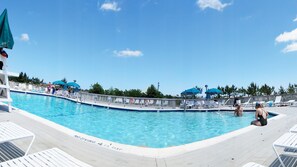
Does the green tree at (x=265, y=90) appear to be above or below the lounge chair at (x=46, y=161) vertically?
above

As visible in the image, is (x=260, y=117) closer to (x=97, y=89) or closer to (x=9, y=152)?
(x=9, y=152)

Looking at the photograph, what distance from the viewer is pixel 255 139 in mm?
6117

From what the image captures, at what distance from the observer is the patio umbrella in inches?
319

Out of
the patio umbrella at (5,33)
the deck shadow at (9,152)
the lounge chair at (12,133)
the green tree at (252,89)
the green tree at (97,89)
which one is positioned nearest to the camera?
the lounge chair at (12,133)

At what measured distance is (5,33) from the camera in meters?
8.23

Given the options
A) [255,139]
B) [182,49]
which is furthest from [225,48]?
[255,139]

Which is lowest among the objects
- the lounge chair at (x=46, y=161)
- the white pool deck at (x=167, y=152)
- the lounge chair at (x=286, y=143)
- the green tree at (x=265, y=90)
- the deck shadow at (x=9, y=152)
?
the white pool deck at (x=167, y=152)

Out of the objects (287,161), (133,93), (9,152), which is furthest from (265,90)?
(9,152)

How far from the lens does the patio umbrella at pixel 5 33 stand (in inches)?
319

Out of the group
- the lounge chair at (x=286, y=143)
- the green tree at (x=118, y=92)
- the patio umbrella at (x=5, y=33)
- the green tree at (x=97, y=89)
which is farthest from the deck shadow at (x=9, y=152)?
the green tree at (x=118, y=92)

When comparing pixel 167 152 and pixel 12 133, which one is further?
pixel 167 152

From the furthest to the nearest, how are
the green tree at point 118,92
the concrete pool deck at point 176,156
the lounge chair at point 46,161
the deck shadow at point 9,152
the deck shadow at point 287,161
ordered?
the green tree at point 118,92, the concrete pool deck at point 176,156, the deck shadow at point 287,161, the deck shadow at point 9,152, the lounge chair at point 46,161

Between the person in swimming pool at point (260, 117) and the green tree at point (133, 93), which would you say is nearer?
the person in swimming pool at point (260, 117)

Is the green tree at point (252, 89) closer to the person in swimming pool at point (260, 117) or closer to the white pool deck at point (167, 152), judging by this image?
the person in swimming pool at point (260, 117)
